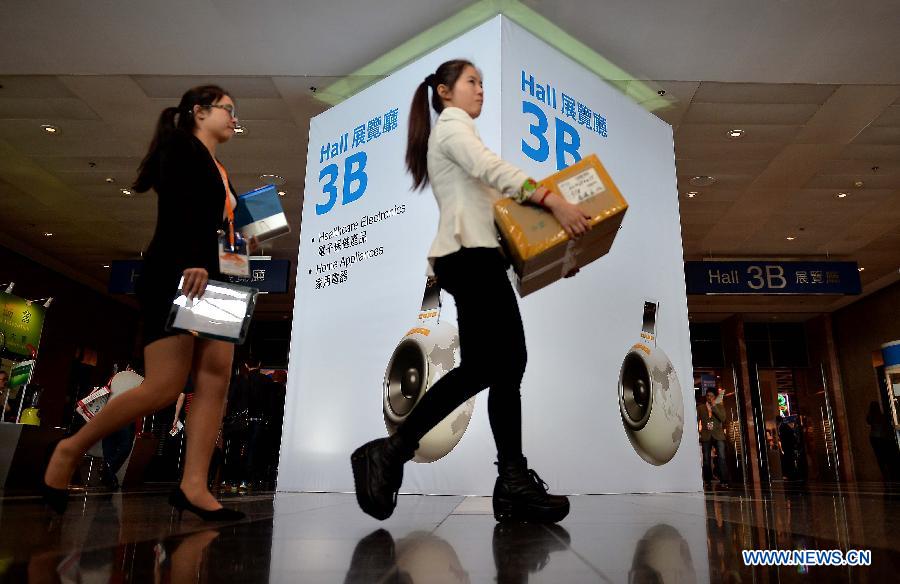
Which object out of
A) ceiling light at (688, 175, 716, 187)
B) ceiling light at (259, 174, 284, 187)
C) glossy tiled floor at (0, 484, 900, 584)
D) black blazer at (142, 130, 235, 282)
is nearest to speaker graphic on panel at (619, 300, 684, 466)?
glossy tiled floor at (0, 484, 900, 584)

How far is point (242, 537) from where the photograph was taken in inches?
50.4

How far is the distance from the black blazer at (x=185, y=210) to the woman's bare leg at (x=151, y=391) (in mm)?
167

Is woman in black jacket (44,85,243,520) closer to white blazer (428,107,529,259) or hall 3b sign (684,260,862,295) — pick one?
white blazer (428,107,529,259)

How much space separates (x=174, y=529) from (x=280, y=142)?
5.14 metres

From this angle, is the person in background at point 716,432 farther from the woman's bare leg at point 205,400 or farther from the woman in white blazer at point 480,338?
the woman's bare leg at point 205,400

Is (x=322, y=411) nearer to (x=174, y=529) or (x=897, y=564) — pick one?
(x=174, y=529)

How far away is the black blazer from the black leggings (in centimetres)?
65

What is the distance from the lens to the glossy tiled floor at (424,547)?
84 centimetres

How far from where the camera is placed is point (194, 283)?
1600 mm

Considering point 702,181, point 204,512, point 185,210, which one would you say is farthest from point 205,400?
point 702,181

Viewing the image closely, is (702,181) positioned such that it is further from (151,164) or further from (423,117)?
(151,164)

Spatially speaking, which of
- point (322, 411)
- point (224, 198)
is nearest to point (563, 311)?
point (322, 411)

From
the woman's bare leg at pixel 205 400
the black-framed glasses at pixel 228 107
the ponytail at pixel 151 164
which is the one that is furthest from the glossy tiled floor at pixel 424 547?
the black-framed glasses at pixel 228 107

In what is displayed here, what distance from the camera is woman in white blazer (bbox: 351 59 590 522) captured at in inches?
62.4
